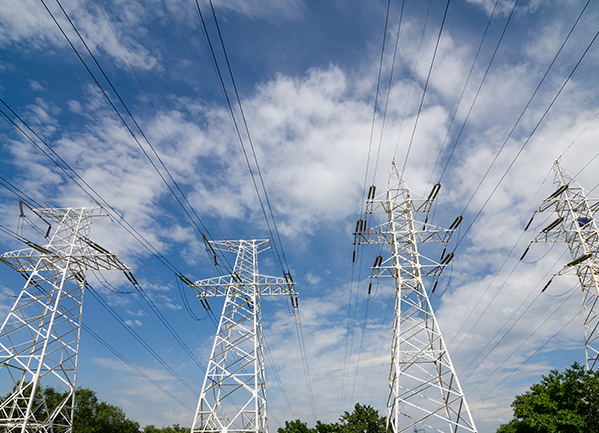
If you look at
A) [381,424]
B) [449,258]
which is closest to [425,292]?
[449,258]

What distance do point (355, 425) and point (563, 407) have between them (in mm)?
28210

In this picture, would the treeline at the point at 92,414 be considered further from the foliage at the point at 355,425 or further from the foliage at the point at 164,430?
the foliage at the point at 355,425

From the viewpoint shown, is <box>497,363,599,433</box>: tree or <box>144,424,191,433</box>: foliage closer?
<box>497,363,599,433</box>: tree

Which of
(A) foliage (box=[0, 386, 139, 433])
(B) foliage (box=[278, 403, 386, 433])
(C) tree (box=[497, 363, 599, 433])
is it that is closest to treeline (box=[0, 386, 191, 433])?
(A) foliage (box=[0, 386, 139, 433])

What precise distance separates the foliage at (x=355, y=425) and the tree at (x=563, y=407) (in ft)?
68.4

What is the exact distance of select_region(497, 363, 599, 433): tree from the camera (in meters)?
24.8

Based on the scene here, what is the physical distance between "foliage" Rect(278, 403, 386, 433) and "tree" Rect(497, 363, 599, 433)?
68.4ft

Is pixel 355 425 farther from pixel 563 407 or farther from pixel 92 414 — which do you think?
pixel 92 414

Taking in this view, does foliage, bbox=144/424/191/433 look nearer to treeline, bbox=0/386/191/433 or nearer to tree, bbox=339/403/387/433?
treeline, bbox=0/386/191/433

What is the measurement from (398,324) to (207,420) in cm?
1292

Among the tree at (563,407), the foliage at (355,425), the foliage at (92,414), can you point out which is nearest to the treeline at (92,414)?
the foliage at (92,414)

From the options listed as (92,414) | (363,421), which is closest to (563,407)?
(363,421)

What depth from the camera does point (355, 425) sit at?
4703 cm

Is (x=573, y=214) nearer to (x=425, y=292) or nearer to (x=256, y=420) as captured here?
(x=425, y=292)
